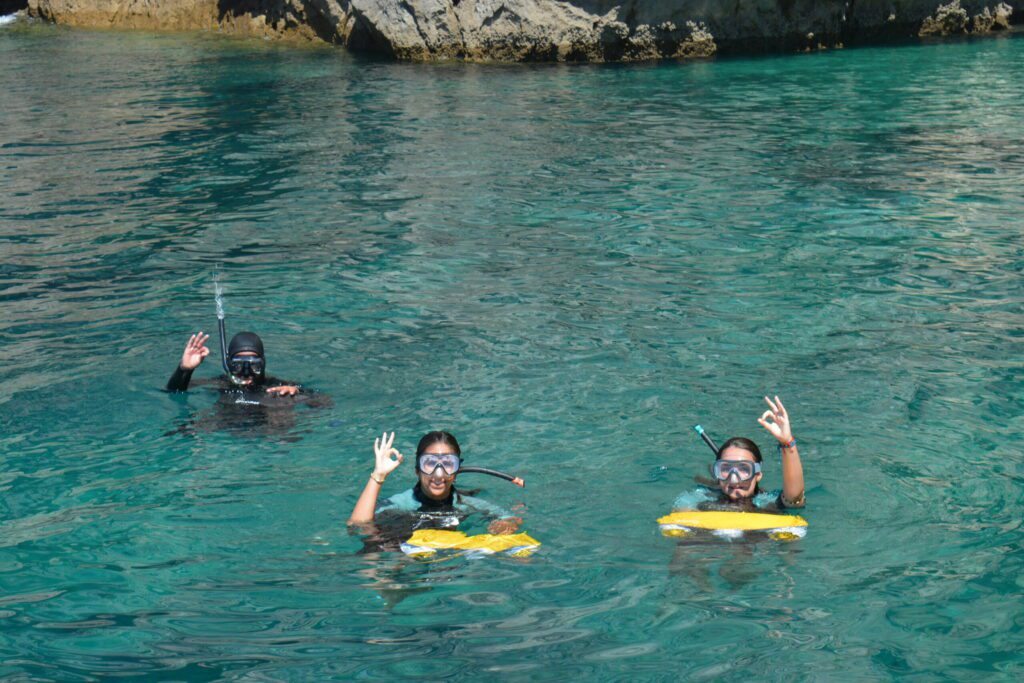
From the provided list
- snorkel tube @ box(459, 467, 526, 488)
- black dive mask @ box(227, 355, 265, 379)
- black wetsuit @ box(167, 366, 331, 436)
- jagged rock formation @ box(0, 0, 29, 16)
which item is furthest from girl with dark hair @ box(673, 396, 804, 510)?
jagged rock formation @ box(0, 0, 29, 16)

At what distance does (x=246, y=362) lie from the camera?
8.64 metres

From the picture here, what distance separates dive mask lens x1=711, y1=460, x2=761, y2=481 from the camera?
6.65 m

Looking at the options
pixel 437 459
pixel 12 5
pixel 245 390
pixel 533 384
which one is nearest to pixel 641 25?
pixel 533 384

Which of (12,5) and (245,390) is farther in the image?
(12,5)

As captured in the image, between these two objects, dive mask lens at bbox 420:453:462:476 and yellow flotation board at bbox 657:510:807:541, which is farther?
dive mask lens at bbox 420:453:462:476

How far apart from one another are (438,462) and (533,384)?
2221 mm

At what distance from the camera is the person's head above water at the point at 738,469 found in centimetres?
666

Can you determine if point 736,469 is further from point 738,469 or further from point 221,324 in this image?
point 221,324

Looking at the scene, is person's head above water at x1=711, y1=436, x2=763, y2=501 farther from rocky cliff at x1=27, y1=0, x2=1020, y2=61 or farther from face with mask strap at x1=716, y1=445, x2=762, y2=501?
rocky cliff at x1=27, y1=0, x2=1020, y2=61

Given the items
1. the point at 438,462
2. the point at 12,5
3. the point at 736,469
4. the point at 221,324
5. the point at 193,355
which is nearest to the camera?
the point at 438,462

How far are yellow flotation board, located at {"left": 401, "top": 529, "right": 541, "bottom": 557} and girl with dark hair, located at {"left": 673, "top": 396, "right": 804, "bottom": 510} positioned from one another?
1.10 m

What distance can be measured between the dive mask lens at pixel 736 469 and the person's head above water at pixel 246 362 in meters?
3.66

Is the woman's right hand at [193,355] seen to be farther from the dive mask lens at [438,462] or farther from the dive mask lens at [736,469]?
the dive mask lens at [736,469]

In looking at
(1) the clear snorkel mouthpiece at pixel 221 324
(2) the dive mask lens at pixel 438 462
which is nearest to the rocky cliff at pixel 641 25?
(1) the clear snorkel mouthpiece at pixel 221 324
